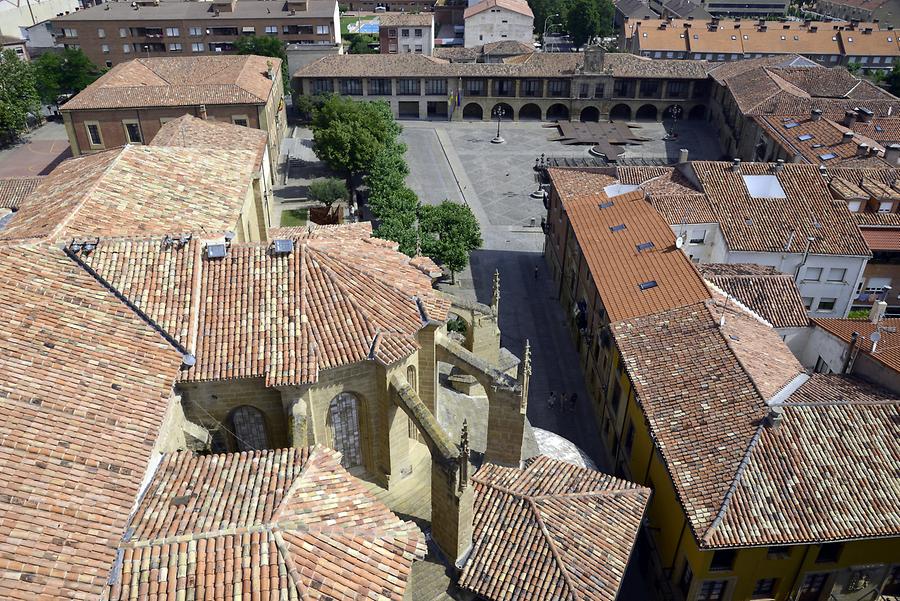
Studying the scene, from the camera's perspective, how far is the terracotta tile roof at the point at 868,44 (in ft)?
335

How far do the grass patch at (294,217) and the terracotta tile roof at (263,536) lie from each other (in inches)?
1753

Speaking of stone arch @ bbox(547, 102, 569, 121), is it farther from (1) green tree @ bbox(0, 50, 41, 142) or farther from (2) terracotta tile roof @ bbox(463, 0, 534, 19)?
(1) green tree @ bbox(0, 50, 41, 142)

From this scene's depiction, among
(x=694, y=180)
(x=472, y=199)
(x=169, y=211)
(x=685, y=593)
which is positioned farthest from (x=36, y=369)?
(x=472, y=199)

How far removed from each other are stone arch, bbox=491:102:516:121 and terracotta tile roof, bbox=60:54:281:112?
99.2 ft

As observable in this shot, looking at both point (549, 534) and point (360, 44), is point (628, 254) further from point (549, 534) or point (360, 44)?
point (360, 44)

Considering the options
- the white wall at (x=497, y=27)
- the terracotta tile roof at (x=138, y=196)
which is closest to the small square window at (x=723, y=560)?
the terracotta tile roof at (x=138, y=196)

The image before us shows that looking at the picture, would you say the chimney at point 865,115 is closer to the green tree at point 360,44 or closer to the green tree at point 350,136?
the green tree at point 350,136

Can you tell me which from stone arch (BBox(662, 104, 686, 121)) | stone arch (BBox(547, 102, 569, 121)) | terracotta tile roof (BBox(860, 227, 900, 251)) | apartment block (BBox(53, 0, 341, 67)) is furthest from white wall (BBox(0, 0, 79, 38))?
terracotta tile roof (BBox(860, 227, 900, 251))

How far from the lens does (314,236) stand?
31859mm

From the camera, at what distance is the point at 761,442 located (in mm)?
27266

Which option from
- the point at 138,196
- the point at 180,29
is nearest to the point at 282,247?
the point at 138,196

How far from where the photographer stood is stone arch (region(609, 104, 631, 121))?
316 feet

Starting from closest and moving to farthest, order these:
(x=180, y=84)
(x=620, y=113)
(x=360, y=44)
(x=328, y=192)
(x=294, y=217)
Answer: (x=328, y=192) < (x=294, y=217) < (x=180, y=84) < (x=620, y=113) < (x=360, y=44)

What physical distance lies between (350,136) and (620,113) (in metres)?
47.4
